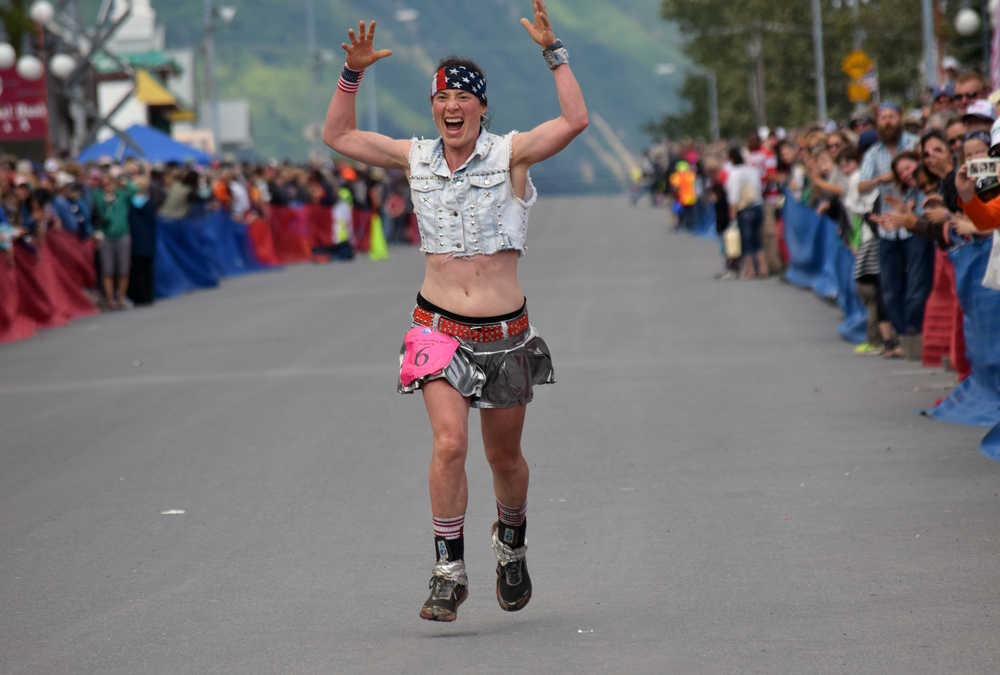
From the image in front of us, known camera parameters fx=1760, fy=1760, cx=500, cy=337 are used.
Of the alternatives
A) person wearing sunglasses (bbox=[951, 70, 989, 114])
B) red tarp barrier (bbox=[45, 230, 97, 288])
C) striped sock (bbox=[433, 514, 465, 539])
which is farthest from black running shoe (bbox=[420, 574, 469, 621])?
red tarp barrier (bbox=[45, 230, 97, 288])

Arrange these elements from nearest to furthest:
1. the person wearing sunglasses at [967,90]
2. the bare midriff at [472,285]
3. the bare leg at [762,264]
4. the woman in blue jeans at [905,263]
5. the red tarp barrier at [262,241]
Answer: the bare midriff at [472,285], the woman in blue jeans at [905,263], the person wearing sunglasses at [967,90], the bare leg at [762,264], the red tarp barrier at [262,241]

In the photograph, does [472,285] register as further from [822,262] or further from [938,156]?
[822,262]

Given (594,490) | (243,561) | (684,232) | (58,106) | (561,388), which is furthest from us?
(58,106)

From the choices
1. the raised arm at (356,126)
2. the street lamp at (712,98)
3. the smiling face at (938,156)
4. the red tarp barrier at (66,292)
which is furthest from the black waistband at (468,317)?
the street lamp at (712,98)

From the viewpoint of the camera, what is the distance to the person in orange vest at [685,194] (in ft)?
138

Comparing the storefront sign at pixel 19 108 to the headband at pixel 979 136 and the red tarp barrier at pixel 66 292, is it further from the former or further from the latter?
the headband at pixel 979 136

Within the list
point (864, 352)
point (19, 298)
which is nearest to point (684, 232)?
point (19, 298)

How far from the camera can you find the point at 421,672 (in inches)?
215

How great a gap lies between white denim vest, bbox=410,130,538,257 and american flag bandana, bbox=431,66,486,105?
18cm

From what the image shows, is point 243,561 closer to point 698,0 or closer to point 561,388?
point 561,388

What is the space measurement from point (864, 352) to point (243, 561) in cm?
867

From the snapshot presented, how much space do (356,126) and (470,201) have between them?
19.6 inches

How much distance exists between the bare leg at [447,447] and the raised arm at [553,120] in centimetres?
87

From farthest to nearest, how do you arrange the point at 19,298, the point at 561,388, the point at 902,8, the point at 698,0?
1. the point at 698,0
2. the point at 902,8
3. the point at 19,298
4. the point at 561,388
